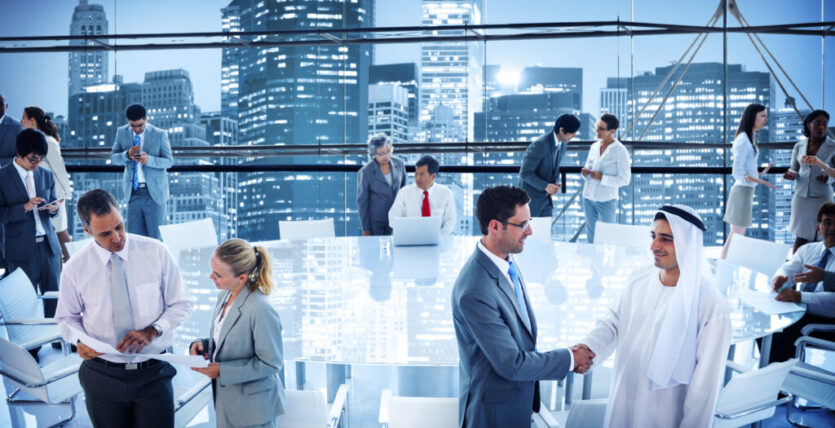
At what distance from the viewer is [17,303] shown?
271 cm

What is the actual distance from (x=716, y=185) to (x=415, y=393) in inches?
176

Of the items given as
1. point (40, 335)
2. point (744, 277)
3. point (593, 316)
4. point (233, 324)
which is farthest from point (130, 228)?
point (744, 277)

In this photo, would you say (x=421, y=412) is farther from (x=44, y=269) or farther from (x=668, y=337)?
(x=44, y=269)

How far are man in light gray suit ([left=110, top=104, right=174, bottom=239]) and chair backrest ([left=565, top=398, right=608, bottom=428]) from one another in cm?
387

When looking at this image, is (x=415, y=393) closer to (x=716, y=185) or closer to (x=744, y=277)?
(x=744, y=277)

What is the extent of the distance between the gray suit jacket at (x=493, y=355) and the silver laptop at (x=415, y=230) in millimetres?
2218

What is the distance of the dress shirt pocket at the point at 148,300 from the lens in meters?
2.04

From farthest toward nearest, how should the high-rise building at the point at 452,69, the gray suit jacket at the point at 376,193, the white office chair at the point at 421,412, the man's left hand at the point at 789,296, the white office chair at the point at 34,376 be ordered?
the high-rise building at the point at 452,69 → the gray suit jacket at the point at 376,193 → the man's left hand at the point at 789,296 → the white office chair at the point at 34,376 → the white office chair at the point at 421,412

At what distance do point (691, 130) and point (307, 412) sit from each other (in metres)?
6.06

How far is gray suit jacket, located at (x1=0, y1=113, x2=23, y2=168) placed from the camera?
4.24 metres

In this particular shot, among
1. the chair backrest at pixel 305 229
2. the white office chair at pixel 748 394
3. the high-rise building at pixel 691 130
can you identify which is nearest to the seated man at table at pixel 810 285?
the white office chair at pixel 748 394

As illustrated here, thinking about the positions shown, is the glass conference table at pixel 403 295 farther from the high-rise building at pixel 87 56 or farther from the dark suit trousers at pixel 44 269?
the high-rise building at pixel 87 56

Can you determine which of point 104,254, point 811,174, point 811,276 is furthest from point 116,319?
point 811,174

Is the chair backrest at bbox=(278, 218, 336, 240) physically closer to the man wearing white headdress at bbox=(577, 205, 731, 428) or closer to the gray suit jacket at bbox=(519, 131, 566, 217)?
the gray suit jacket at bbox=(519, 131, 566, 217)
